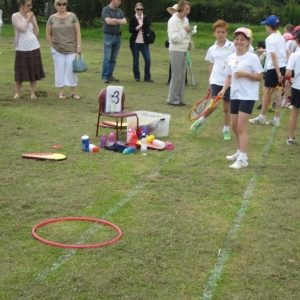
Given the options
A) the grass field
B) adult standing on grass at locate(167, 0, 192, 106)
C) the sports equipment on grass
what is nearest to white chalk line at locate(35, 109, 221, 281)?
the grass field

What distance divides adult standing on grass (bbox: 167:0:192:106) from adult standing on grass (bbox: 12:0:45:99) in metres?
2.52

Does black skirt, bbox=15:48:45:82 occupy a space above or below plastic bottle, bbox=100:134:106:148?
above

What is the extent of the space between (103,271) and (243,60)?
146 inches

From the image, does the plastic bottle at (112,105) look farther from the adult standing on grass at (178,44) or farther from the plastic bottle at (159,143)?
the adult standing on grass at (178,44)

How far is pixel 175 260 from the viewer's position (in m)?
4.57

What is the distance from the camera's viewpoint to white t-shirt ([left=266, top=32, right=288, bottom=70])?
33.0ft

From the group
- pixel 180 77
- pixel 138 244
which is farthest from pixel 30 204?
pixel 180 77

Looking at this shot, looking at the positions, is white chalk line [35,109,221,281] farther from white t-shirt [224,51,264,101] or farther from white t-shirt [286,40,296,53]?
white t-shirt [286,40,296,53]

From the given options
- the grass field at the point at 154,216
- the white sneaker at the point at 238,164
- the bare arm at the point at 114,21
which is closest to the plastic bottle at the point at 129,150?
the grass field at the point at 154,216

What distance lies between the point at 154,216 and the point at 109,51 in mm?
9359

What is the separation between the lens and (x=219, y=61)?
349 inches

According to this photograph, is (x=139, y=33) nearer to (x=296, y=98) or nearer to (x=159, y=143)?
(x=296, y=98)

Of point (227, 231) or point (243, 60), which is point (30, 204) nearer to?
point (227, 231)

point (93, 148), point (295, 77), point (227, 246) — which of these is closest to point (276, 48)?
point (295, 77)
